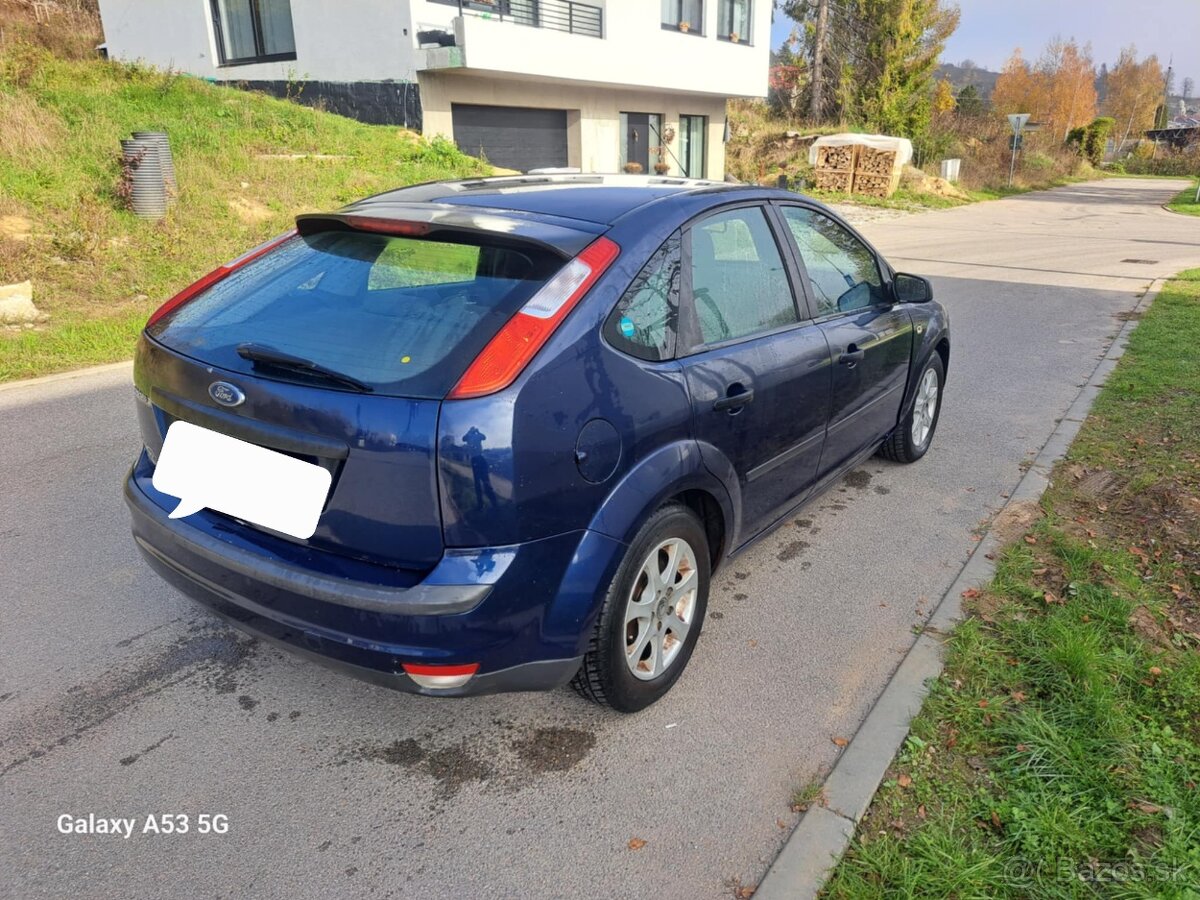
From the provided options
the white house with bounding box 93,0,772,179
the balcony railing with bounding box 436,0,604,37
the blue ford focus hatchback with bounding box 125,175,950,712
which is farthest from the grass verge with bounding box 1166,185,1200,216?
the blue ford focus hatchback with bounding box 125,175,950,712

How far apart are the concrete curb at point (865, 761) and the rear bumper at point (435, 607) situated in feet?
2.59

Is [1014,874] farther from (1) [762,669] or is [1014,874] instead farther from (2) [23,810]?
(2) [23,810]

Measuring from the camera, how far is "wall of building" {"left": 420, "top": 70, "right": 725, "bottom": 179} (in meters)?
16.7

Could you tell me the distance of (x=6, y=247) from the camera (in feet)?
28.2

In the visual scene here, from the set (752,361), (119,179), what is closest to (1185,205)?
(119,179)

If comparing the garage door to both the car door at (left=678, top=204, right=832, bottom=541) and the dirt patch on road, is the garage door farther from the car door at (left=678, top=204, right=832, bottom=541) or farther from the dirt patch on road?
the car door at (left=678, top=204, right=832, bottom=541)

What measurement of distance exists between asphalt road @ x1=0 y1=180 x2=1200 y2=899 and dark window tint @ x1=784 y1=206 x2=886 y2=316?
1.17 meters

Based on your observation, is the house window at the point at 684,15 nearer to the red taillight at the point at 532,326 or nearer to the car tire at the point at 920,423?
the car tire at the point at 920,423

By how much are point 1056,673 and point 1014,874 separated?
101 centimetres

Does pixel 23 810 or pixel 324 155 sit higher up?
pixel 324 155

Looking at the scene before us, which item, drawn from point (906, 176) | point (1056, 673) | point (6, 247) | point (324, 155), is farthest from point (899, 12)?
point (1056, 673)

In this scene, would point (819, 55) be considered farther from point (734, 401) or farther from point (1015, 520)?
point (734, 401)

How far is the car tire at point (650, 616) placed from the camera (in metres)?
2.60

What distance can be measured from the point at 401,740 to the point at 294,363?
1263 millimetres
